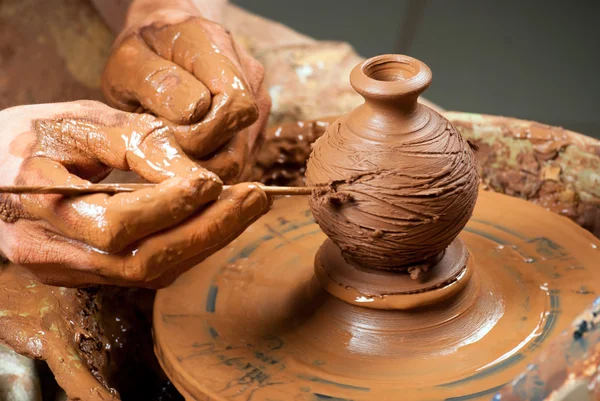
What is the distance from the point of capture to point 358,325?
64.5 inches

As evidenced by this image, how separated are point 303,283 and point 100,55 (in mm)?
1508

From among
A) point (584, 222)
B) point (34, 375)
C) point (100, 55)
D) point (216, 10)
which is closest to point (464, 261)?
point (584, 222)

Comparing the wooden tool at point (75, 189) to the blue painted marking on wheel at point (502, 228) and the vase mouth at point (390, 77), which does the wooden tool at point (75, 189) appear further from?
the blue painted marking on wheel at point (502, 228)

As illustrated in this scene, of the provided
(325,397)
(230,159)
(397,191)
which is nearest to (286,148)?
(230,159)

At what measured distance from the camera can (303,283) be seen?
5.98 ft

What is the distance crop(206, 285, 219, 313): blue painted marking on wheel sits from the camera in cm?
181

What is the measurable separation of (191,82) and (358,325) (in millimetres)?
706

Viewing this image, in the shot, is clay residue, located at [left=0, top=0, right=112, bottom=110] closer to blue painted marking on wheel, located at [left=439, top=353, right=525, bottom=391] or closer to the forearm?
the forearm

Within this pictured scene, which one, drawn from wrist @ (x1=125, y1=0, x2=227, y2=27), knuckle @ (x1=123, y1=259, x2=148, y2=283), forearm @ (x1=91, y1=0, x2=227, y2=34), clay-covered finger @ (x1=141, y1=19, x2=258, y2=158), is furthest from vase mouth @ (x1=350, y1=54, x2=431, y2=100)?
forearm @ (x1=91, y1=0, x2=227, y2=34)

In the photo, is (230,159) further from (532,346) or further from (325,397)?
(532,346)

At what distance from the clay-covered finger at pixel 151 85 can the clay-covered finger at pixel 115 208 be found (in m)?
0.40

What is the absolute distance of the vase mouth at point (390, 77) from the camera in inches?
58.4

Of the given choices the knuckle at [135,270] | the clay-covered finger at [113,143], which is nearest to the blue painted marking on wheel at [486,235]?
the clay-covered finger at [113,143]

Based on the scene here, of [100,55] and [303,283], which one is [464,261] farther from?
[100,55]
